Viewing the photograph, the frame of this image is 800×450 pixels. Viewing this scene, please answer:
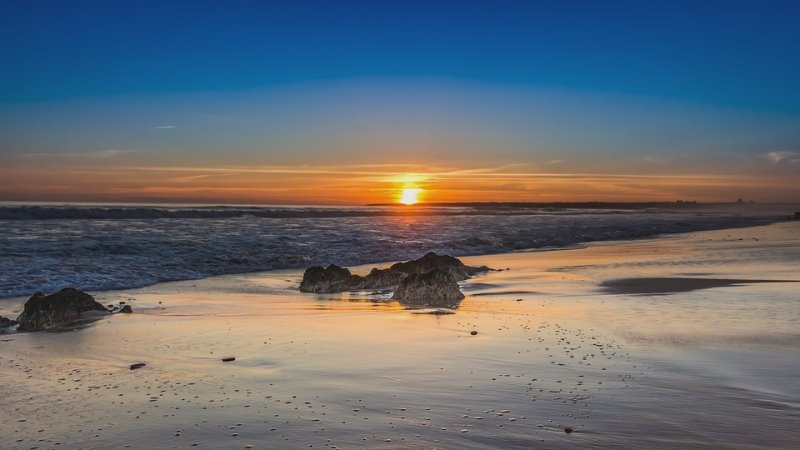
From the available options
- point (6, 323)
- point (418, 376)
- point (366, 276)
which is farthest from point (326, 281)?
point (418, 376)

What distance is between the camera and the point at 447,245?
3197 cm

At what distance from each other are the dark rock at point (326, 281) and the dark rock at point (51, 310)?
213 inches

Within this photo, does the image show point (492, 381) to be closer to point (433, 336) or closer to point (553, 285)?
point (433, 336)

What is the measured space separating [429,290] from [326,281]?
3256 millimetres

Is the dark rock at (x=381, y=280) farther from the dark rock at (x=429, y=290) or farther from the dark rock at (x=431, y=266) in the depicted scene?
the dark rock at (x=429, y=290)

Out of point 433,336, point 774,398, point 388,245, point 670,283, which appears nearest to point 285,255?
point 388,245

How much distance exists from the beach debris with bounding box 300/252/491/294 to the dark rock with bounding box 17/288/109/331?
17.9ft

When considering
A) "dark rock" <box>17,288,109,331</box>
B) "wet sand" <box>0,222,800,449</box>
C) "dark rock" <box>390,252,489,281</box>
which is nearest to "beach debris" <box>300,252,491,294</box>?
"dark rock" <box>390,252,489,281</box>

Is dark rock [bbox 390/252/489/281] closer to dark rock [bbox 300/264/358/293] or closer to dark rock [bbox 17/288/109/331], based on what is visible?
dark rock [bbox 300/264/358/293]

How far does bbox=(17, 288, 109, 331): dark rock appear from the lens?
9.72 m

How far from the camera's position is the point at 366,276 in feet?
53.2

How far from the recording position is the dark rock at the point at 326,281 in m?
15.0

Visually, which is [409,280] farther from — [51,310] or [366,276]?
[51,310]

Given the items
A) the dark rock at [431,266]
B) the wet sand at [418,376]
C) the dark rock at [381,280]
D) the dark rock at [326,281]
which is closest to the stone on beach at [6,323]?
the wet sand at [418,376]
